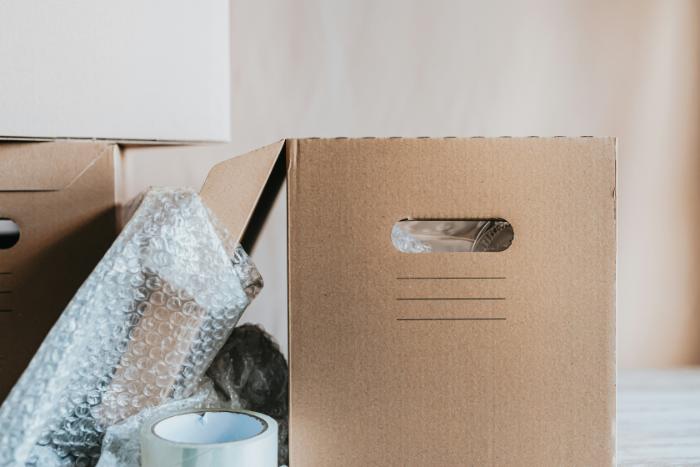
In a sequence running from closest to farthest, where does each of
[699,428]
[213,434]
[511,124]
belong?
[213,434], [699,428], [511,124]

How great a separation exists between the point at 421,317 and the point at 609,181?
193 mm

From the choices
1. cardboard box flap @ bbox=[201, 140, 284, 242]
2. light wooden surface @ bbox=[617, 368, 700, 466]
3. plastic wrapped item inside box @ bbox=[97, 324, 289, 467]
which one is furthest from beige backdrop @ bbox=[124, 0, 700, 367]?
cardboard box flap @ bbox=[201, 140, 284, 242]

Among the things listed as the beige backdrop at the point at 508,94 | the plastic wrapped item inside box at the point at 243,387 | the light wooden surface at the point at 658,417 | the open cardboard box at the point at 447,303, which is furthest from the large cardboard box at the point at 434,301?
the beige backdrop at the point at 508,94

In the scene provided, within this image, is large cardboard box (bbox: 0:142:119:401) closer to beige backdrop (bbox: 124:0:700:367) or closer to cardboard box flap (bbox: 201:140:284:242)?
cardboard box flap (bbox: 201:140:284:242)

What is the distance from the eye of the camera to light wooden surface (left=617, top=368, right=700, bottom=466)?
0.76 m

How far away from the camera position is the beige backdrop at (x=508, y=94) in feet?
3.43

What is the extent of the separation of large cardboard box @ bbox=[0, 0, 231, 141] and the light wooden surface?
55 cm

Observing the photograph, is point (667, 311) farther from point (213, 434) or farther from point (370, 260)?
point (213, 434)

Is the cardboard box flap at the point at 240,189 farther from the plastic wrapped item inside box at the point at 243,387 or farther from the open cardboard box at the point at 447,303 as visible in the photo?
the plastic wrapped item inside box at the point at 243,387

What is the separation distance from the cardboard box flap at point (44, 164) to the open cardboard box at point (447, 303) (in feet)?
0.62

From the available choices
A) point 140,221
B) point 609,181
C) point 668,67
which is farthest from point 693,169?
point 140,221

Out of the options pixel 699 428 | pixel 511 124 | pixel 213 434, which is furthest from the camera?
pixel 511 124

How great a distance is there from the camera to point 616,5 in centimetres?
110

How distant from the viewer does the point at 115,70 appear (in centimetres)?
70
